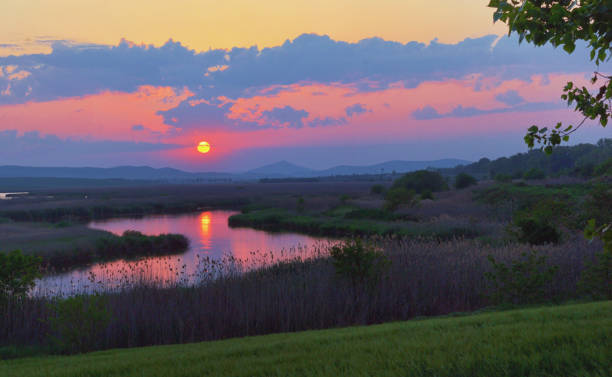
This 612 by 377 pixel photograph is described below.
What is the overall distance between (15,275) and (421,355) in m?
10.3

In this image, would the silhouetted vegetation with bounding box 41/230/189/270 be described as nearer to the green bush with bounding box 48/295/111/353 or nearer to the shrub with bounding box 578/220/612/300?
the green bush with bounding box 48/295/111/353

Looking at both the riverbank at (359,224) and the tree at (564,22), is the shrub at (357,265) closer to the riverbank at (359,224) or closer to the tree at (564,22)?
the tree at (564,22)

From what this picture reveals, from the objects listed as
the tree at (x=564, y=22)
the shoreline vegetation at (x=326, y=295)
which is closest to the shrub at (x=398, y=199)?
the shoreline vegetation at (x=326, y=295)

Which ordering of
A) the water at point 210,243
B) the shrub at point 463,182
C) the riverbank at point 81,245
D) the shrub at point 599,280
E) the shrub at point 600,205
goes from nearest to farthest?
1. the shrub at point 599,280
2. the shrub at point 600,205
3. the water at point 210,243
4. the riverbank at point 81,245
5. the shrub at point 463,182

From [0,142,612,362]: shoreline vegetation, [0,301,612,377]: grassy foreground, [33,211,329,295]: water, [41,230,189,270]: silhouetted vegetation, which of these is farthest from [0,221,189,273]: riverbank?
[0,301,612,377]: grassy foreground

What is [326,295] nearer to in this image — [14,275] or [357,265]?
[357,265]

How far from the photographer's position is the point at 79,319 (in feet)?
29.8

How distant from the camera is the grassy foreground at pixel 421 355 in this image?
4512 millimetres

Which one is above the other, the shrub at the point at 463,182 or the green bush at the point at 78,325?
the shrub at the point at 463,182

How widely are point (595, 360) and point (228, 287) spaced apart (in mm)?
9344

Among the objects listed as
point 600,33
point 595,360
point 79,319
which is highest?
point 600,33

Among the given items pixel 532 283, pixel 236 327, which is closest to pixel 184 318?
pixel 236 327

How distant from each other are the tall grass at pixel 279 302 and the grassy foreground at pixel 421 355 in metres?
3.26

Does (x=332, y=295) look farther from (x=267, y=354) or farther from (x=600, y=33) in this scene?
(x=600, y=33)
